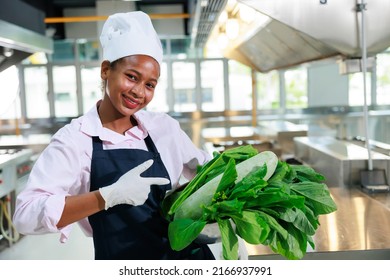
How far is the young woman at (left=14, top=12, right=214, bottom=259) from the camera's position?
935 millimetres

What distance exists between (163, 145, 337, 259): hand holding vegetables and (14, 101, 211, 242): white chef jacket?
0.59 ft

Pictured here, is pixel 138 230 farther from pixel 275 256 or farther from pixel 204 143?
pixel 204 143

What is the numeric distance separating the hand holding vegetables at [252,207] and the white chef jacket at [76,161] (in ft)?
0.59

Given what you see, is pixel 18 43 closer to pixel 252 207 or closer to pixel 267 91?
pixel 267 91

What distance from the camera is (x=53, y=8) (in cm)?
184

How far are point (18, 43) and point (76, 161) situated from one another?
3.22ft

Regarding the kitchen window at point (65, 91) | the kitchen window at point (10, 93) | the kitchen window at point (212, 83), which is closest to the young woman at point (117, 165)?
the kitchen window at point (65, 91)

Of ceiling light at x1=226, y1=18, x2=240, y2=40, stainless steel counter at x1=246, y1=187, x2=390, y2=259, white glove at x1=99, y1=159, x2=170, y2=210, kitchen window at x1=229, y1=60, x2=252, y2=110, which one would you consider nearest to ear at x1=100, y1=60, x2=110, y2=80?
white glove at x1=99, y1=159, x2=170, y2=210

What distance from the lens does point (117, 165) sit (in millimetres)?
1046

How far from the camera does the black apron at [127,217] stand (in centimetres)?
104

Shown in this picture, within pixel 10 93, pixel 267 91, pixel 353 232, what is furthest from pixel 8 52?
pixel 353 232
